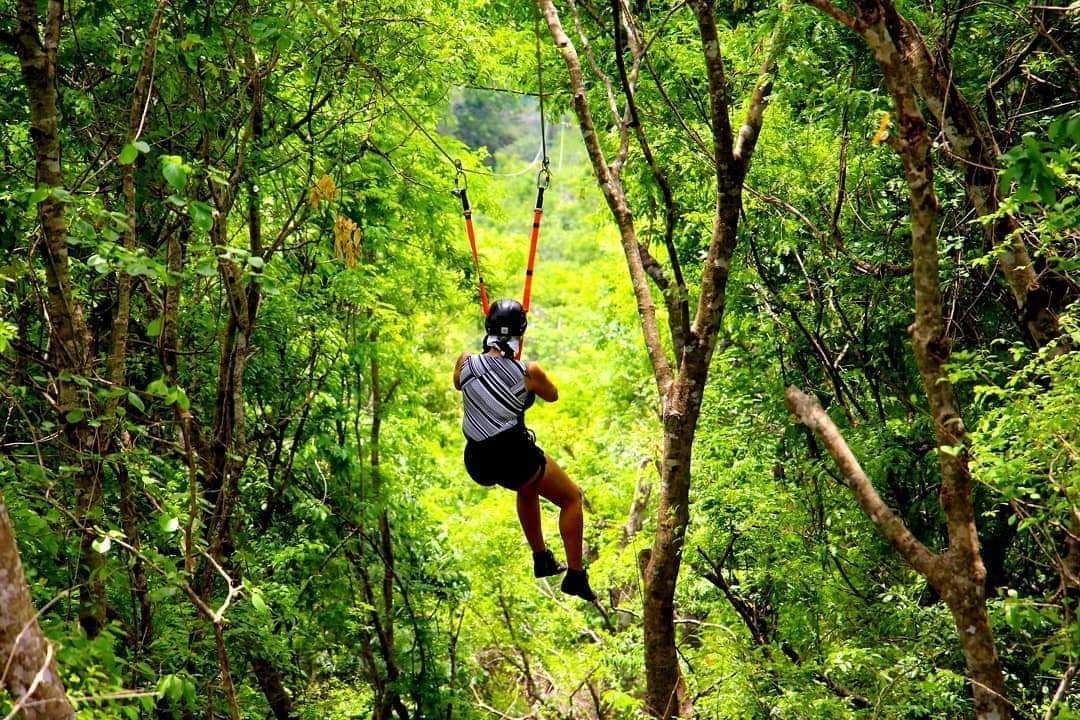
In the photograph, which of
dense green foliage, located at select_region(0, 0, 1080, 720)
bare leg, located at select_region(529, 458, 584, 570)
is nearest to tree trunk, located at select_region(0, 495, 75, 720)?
dense green foliage, located at select_region(0, 0, 1080, 720)

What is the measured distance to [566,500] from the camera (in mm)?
5367

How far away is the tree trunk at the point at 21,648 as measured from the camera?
290 cm

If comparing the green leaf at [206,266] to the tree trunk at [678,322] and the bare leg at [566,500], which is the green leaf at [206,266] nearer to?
the tree trunk at [678,322]

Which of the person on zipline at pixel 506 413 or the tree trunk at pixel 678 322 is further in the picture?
the person on zipline at pixel 506 413

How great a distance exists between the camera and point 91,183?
500 centimetres

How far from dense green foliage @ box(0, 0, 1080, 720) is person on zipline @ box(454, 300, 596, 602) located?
102 cm

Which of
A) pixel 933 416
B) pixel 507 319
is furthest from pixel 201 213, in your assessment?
pixel 933 416

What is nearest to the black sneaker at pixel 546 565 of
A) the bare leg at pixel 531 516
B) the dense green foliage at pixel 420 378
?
Answer: the bare leg at pixel 531 516

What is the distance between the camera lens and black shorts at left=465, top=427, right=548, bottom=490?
5.13 meters

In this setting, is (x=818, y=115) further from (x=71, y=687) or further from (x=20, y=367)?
(x=71, y=687)

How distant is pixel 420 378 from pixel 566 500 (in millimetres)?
6064

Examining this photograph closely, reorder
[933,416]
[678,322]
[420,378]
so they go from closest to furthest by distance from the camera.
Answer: [933,416]
[678,322]
[420,378]

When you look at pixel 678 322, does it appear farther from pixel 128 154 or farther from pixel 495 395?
pixel 128 154

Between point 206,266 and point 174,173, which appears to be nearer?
point 174,173
